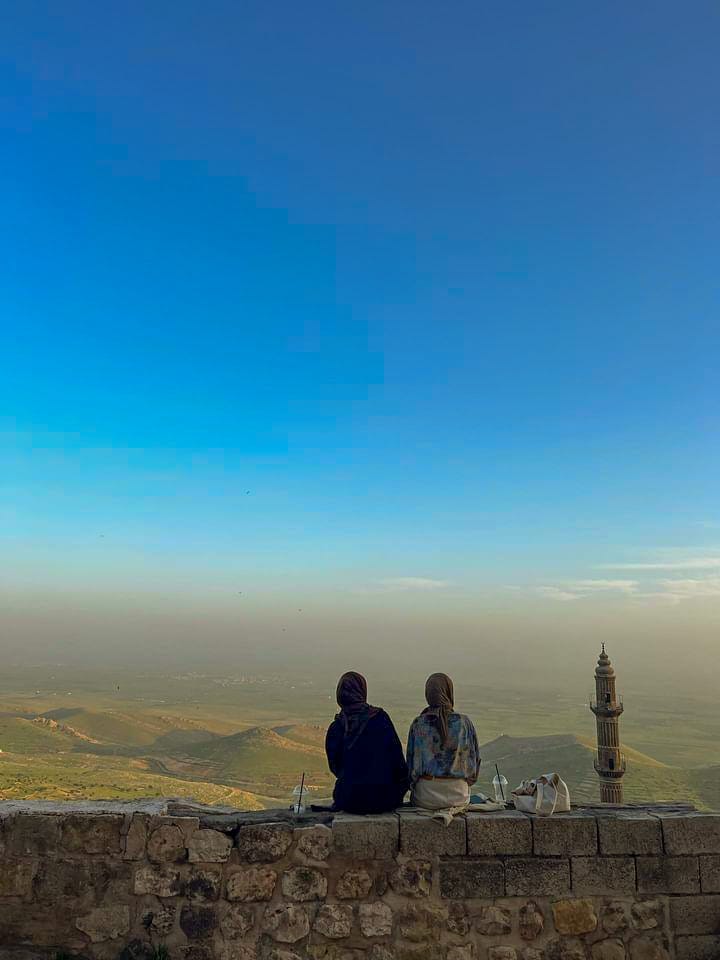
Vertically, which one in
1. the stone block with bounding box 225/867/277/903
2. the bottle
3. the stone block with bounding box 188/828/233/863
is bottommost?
the stone block with bounding box 225/867/277/903

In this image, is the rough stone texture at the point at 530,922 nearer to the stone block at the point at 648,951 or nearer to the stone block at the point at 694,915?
the stone block at the point at 648,951

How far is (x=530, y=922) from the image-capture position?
441cm

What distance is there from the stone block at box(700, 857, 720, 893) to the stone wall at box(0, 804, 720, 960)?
0.01 m

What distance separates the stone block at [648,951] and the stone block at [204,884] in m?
2.94

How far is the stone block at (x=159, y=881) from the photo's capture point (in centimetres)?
437

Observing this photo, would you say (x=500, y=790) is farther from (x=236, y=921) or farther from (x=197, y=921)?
(x=197, y=921)

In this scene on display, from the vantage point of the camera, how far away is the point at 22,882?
434cm

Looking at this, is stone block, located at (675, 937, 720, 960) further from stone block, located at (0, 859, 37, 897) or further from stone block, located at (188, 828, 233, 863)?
stone block, located at (0, 859, 37, 897)

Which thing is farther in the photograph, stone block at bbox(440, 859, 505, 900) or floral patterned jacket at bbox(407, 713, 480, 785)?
floral patterned jacket at bbox(407, 713, 480, 785)

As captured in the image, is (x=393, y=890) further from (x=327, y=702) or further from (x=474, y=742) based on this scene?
(x=327, y=702)

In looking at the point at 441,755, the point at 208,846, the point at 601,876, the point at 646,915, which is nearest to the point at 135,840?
the point at 208,846

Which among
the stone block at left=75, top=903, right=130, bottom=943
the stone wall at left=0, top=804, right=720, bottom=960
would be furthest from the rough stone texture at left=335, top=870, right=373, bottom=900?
the stone block at left=75, top=903, right=130, bottom=943

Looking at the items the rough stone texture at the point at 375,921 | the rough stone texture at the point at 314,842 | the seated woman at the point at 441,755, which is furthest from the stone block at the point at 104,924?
the seated woman at the point at 441,755

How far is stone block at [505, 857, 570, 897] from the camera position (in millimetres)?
4449
